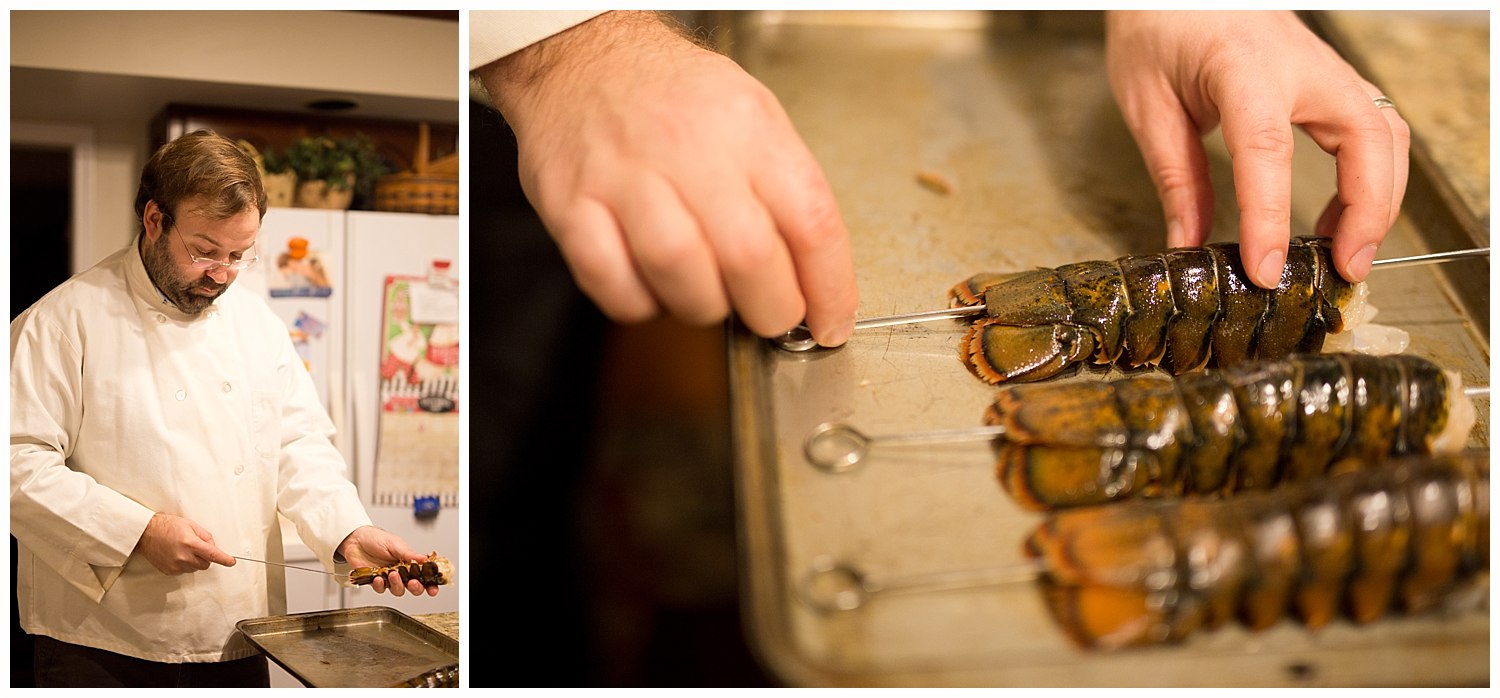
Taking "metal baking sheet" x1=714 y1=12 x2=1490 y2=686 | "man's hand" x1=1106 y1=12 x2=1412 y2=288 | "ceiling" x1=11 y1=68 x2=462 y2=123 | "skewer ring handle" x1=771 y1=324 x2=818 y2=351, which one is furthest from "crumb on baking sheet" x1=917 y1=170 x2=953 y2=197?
"ceiling" x1=11 y1=68 x2=462 y2=123

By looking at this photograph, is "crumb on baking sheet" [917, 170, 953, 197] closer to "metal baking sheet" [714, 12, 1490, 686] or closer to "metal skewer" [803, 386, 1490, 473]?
"metal baking sheet" [714, 12, 1490, 686]

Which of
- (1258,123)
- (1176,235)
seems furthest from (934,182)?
(1258,123)

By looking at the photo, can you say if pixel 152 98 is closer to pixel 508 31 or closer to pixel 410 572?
pixel 508 31

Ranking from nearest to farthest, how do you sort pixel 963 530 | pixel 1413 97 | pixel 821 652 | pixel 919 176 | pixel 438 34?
pixel 821 652, pixel 963 530, pixel 919 176, pixel 1413 97, pixel 438 34

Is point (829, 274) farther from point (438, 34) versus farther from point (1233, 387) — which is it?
point (438, 34)

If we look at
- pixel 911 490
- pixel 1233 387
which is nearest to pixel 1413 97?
pixel 1233 387
